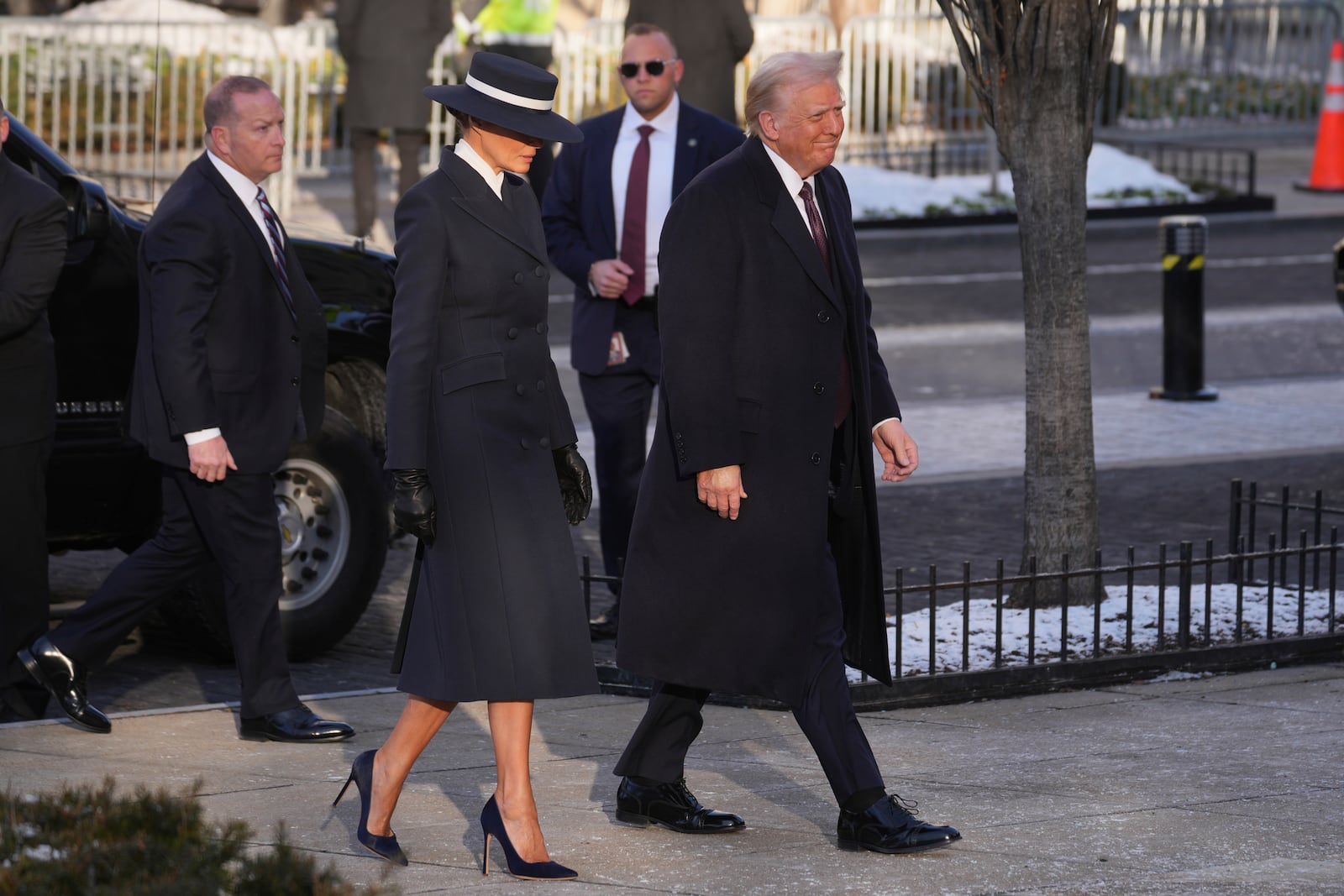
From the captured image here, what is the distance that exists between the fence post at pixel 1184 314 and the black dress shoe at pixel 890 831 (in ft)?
25.9

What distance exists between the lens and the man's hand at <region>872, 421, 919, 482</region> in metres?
5.49

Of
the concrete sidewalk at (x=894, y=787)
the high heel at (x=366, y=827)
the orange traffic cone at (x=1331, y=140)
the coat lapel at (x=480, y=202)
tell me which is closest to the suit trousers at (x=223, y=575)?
the concrete sidewalk at (x=894, y=787)

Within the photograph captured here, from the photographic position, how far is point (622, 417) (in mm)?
7879

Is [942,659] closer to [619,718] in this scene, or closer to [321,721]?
[619,718]

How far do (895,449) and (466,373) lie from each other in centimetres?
110

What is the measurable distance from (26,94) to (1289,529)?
440 inches

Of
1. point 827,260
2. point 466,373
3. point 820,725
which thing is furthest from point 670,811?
point 827,260

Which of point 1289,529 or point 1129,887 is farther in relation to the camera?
→ point 1289,529

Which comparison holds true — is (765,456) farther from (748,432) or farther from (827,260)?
(827,260)

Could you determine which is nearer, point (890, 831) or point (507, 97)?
point (507, 97)

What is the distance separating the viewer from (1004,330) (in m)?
15.0

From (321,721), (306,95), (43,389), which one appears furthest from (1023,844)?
(306,95)

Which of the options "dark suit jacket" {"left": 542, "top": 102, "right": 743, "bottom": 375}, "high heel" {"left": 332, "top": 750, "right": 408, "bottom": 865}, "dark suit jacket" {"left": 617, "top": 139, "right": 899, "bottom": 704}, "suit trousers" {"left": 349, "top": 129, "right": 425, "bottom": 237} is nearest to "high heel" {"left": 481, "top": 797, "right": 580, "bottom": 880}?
"high heel" {"left": 332, "top": 750, "right": 408, "bottom": 865}

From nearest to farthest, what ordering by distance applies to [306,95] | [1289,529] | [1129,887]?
1. [1129,887]
2. [1289,529]
3. [306,95]
